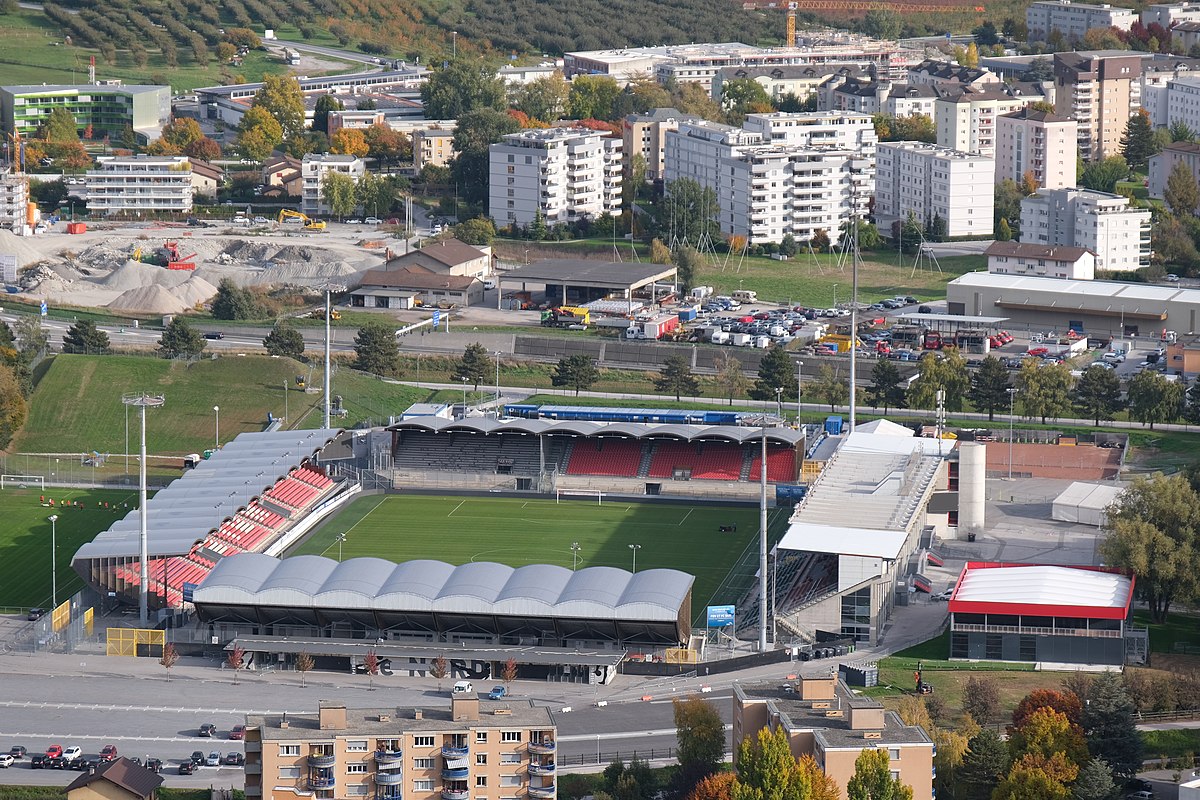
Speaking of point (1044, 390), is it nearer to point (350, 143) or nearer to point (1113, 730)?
point (1113, 730)

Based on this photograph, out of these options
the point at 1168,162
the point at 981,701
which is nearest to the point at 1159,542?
the point at 981,701

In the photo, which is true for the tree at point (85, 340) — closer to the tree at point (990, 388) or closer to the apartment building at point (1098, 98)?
the tree at point (990, 388)

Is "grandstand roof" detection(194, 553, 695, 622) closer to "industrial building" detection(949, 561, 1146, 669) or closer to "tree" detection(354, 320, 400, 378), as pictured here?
"industrial building" detection(949, 561, 1146, 669)

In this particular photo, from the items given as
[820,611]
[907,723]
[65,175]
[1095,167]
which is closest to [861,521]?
[820,611]

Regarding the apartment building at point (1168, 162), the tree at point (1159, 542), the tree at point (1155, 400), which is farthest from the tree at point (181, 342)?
the apartment building at point (1168, 162)

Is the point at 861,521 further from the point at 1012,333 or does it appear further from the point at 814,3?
the point at 814,3
